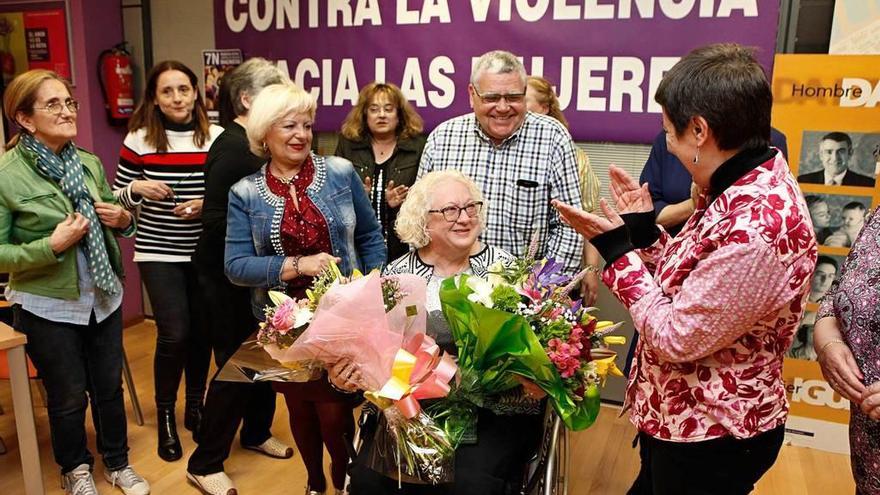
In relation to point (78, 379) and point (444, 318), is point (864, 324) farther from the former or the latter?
point (78, 379)

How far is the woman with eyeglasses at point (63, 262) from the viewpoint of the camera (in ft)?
7.55

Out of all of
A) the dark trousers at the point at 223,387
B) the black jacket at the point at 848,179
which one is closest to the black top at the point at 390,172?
the dark trousers at the point at 223,387

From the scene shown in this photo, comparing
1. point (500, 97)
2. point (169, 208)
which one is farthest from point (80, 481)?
point (500, 97)

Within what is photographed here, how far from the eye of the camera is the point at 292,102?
2.23 metres

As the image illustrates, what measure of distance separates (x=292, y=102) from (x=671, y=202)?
4.94 ft

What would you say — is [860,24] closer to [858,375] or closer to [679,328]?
[858,375]

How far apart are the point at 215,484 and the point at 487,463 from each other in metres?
1.41

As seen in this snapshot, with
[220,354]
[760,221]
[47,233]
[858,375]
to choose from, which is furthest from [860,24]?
[47,233]

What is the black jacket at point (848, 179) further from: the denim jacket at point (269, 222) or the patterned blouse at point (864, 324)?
the denim jacket at point (269, 222)

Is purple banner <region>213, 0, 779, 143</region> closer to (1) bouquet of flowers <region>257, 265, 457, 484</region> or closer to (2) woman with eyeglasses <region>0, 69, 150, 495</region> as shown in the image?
(2) woman with eyeglasses <region>0, 69, 150, 495</region>

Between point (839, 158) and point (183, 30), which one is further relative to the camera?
point (183, 30)

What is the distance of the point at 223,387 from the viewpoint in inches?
101

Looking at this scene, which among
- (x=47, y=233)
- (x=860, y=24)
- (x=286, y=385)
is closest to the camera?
(x=286, y=385)

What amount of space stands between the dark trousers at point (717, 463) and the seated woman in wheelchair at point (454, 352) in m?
0.37
